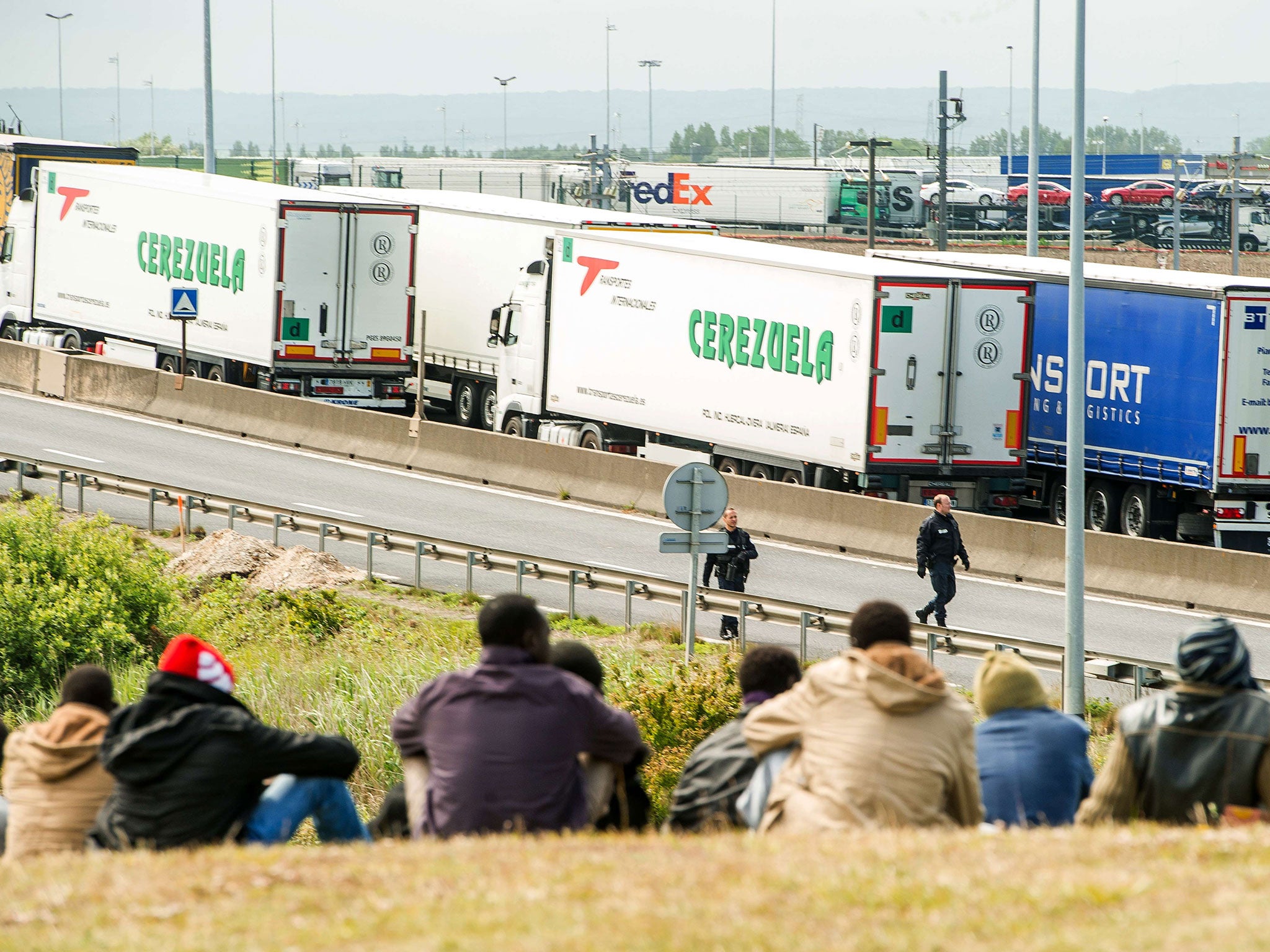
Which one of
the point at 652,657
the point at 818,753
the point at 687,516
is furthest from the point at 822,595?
the point at 818,753

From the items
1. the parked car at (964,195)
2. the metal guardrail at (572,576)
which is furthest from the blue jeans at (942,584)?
the parked car at (964,195)

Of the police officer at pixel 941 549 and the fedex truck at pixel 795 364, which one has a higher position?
the fedex truck at pixel 795 364

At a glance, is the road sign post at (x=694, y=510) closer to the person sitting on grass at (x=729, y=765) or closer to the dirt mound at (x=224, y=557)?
the dirt mound at (x=224, y=557)

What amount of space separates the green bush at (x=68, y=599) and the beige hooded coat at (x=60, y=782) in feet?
41.8

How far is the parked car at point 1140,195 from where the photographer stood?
8031 cm

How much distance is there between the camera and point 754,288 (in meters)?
26.5

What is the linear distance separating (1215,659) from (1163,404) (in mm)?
18756

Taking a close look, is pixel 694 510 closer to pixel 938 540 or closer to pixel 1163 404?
pixel 938 540

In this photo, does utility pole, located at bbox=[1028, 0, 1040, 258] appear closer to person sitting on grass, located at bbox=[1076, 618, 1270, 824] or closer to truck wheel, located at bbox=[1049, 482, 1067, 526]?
truck wheel, located at bbox=[1049, 482, 1067, 526]

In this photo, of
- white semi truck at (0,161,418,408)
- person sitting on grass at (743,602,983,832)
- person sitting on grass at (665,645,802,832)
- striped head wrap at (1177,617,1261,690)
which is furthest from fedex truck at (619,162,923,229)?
striped head wrap at (1177,617,1261,690)

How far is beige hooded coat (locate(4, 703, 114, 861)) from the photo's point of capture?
672 centimetres

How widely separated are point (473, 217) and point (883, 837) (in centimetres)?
3008

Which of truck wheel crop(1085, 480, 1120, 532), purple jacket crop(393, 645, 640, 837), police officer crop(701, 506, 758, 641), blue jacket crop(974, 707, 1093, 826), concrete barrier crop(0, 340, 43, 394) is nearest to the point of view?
purple jacket crop(393, 645, 640, 837)

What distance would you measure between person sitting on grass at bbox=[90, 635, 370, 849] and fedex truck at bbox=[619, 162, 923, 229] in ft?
226
